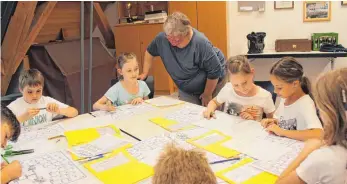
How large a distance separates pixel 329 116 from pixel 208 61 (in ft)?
4.94

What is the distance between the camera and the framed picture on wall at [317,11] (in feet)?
14.1

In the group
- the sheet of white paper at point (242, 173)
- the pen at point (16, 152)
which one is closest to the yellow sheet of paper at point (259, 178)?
the sheet of white paper at point (242, 173)

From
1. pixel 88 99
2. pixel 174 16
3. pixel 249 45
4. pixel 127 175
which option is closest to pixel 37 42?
pixel 88 99

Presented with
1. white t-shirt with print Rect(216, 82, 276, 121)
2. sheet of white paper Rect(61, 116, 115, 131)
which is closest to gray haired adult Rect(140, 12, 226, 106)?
white t-shirt with print Rect(216, 82, 276, 121)

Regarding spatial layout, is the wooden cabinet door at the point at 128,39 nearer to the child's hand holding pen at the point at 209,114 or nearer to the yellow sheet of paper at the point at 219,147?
the child's hand holding pen at the point at 209,114

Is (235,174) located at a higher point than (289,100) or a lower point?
lower

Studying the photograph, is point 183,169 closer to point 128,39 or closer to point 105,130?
point 105,130

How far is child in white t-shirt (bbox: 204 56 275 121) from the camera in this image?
1.95 m

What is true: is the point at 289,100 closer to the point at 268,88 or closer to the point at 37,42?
the point at 268,88

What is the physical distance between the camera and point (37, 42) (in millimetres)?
4008

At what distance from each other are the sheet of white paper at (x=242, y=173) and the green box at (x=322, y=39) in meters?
3.50

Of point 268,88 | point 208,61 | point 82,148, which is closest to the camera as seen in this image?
point 82,148

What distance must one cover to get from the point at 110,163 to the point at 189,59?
1.28 metres

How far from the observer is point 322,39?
4266 millimetres
